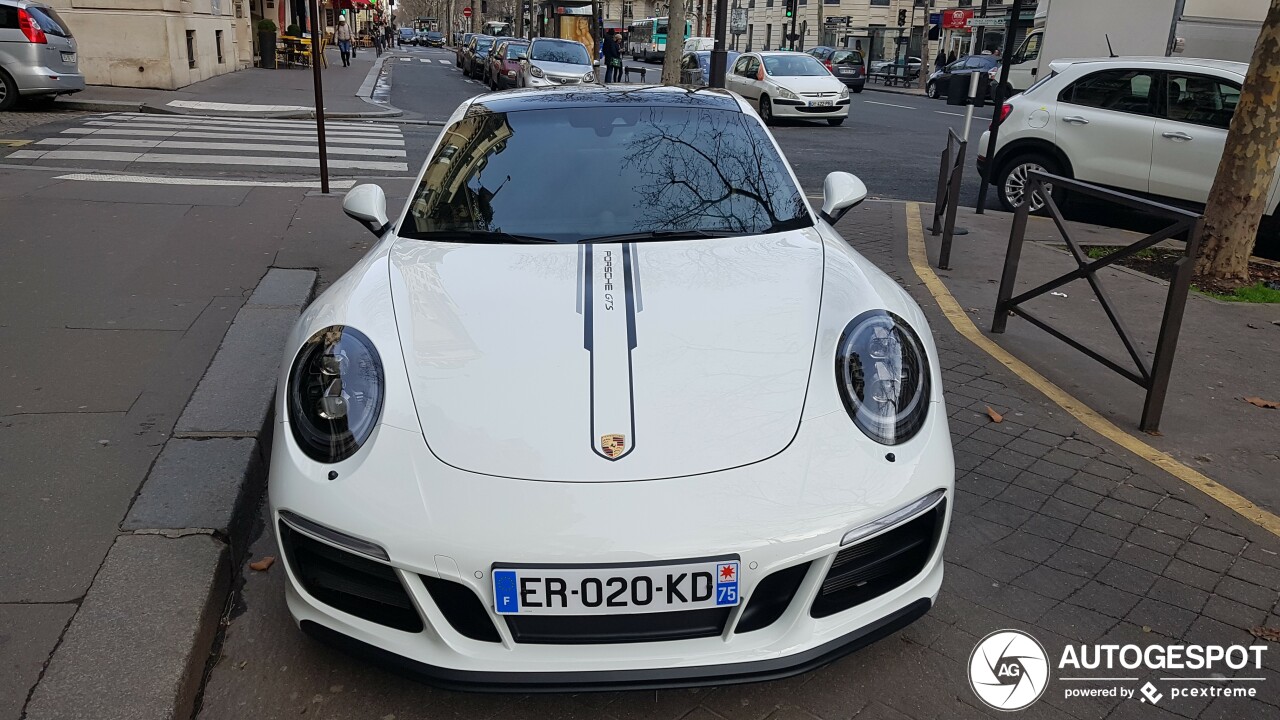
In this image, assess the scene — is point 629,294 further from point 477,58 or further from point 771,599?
point 477,58

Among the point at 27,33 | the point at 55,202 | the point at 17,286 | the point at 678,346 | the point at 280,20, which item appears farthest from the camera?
the point at 280,20

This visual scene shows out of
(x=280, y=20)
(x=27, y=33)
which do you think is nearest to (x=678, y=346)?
(x=27, y=33)

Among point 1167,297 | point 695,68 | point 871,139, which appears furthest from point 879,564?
point 695,68

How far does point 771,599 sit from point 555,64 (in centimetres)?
2065

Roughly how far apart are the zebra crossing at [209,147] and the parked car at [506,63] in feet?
28.8

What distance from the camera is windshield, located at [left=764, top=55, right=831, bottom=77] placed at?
19.3 meters

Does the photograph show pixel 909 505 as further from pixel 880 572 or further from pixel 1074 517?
pixel 1074 517

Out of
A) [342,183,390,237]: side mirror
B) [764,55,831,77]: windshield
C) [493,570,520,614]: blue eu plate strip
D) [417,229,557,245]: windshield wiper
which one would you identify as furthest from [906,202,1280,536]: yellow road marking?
[764,55,831,77]: windshield

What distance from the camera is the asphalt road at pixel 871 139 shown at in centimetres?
1222

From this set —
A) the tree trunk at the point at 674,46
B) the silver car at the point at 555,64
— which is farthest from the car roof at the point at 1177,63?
the silver car at the point at 555,64

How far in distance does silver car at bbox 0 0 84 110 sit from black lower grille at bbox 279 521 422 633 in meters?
15.4

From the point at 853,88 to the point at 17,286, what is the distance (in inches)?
1404

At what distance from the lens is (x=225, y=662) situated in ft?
8.72

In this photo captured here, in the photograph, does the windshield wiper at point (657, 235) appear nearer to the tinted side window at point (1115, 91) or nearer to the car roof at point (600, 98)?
the car roof at point (600, 98)
